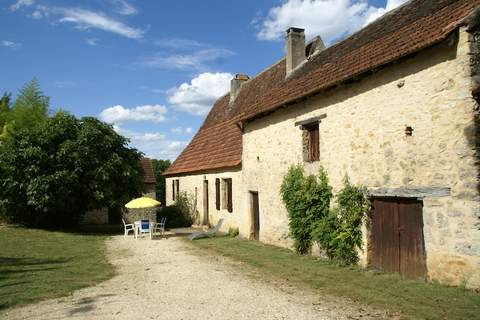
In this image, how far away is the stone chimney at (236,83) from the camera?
77.5 feet

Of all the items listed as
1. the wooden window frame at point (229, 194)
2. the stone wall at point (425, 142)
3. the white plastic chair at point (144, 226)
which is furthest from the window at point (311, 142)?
the white plastic chair at point (144, 226)

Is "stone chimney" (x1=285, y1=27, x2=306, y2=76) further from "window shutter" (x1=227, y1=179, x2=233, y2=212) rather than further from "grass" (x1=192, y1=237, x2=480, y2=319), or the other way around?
"grass" (x1=192, y1=237, x2=480, y2=319)

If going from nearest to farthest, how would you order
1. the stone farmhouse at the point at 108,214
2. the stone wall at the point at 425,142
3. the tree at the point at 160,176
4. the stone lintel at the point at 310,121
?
the stone wall at the point at 425,142
the stone lintel at the point at 310,121
the stone farmhouse at the point at 108,214
the tree at the point at 160,176

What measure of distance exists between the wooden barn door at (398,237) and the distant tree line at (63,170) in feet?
39.8

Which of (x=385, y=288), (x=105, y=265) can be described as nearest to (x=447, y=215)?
(x=385, y=288)

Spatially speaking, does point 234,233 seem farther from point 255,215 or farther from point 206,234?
point 255,215

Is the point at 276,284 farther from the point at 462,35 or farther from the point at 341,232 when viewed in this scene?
the point at 462,35

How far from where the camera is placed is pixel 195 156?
22.7 meters

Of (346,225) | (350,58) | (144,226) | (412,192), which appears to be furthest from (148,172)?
(412,192)

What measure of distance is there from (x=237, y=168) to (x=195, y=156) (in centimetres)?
602

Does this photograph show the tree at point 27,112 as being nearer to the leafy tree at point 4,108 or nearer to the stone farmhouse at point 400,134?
the leafy tree at point 4,108

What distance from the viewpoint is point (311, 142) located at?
12320mm

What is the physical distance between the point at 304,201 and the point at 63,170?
35.1 feet

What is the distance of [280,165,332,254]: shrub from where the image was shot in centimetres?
1121
